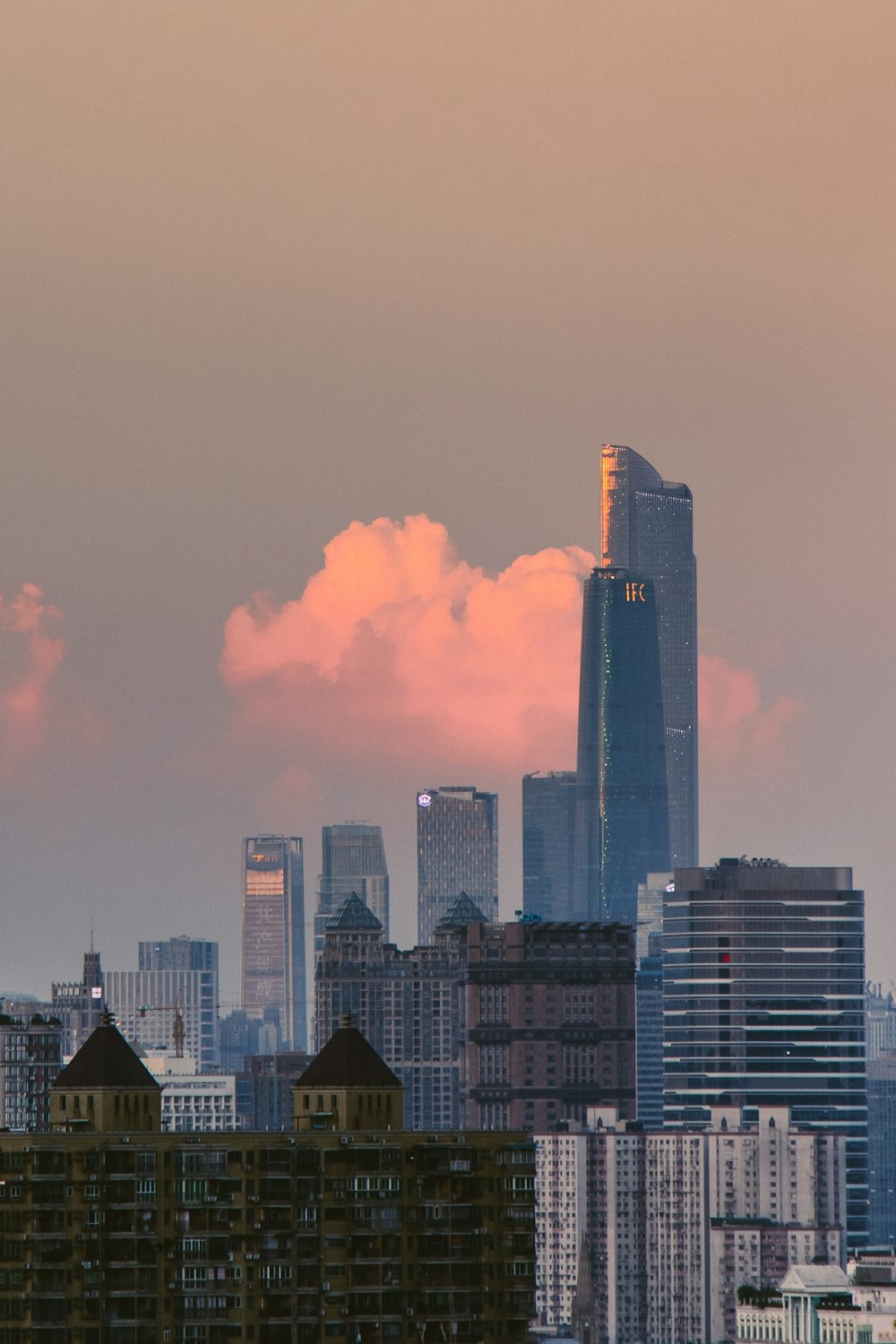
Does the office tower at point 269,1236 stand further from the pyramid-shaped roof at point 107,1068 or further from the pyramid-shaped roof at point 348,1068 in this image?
the pyramid-shaped roof at point 107,1068

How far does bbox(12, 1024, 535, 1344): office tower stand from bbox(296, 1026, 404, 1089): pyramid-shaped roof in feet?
2.60

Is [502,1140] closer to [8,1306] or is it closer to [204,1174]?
[204,1174]

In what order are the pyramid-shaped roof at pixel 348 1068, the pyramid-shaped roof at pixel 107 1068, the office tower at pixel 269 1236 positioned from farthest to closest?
the pyramid-shaped roof at pixel 107 1068 → the pyramid-shaped roof at pixel 348 1068 → the office tower at pixel 269 1236

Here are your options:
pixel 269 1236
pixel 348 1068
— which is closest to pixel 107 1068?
pixel 348 1068

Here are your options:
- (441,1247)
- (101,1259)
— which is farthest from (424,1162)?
(101,1259)

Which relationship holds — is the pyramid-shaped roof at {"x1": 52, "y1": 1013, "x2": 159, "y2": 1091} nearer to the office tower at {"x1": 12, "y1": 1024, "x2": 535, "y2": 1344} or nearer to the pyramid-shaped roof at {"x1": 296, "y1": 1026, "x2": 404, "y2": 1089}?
the office tower at {"x1": 12, "y1": 1024, "x2": 535, "y2": 1344}

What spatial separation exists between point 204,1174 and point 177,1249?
2540 millimetres

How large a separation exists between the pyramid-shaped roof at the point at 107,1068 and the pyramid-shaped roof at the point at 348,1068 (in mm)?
5653

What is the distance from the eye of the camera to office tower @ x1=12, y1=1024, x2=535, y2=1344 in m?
111

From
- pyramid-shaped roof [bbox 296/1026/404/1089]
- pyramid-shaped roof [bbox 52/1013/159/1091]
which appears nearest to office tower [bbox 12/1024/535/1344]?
pyramid-shaped roof [bbox 296/1026/404/1089]

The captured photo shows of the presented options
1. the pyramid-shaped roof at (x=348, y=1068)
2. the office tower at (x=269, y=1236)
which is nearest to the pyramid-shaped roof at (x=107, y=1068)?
the office tower at (x=269, y=1236)

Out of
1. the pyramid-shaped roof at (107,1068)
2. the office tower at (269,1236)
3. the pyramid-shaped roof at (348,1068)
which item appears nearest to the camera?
the office tower at (269,1236)

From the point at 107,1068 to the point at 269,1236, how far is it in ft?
30.2

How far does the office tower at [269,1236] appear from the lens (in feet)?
363
